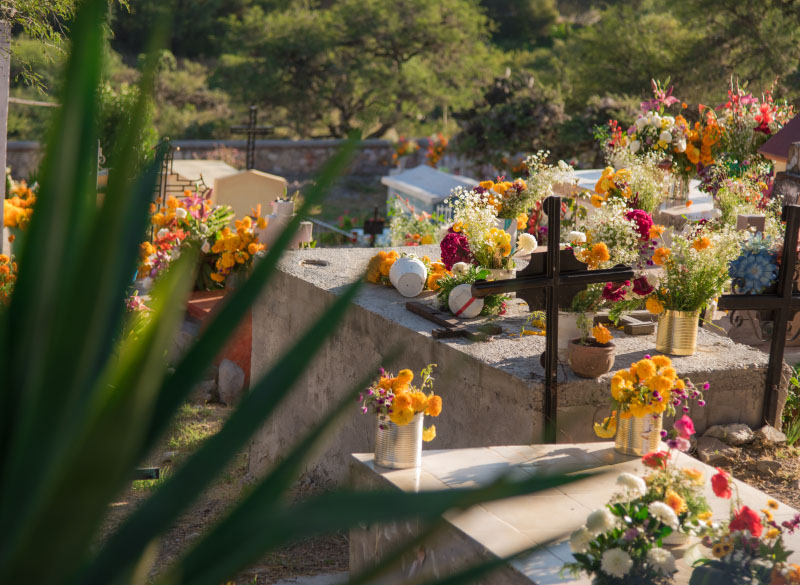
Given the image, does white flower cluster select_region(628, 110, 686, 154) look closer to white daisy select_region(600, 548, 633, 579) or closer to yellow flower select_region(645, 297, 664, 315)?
yellow flower select_region(645, 297, 664, 315)

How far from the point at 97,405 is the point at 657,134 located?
7.74m

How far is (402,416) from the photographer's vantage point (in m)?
4.04

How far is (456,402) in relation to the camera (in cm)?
509

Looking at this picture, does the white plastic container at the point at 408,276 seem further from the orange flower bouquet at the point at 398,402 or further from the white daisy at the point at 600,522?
the white daisy at the point at 600,522

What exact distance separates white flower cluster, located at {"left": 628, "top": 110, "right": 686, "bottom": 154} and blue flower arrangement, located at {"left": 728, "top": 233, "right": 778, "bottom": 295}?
10.8 ft

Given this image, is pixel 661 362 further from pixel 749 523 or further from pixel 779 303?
pixel 779 303

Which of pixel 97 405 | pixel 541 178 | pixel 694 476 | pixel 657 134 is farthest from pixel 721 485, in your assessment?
pixel 657 134

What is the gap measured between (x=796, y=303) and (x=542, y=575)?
258 centimetres

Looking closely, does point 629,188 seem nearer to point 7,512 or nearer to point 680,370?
point 680,370

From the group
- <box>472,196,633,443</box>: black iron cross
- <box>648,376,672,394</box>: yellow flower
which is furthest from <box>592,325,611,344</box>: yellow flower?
<box>648,376,672,394</box>: yellow flower

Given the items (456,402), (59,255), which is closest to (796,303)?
(456,402)

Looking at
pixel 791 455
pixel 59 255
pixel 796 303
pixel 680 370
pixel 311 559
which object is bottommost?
pixel 311 559

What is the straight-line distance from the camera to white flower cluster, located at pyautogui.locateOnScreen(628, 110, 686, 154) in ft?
26.4

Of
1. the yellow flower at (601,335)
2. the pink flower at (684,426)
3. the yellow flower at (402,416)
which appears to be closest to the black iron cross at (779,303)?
the yellow flower at (601,335)
